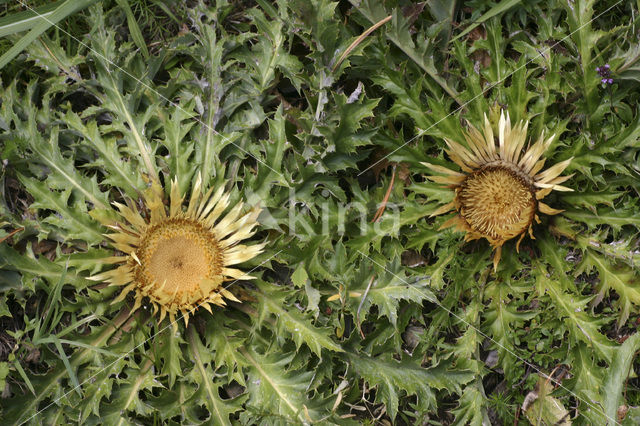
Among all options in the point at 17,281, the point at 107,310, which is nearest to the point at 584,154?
the point at 107,310

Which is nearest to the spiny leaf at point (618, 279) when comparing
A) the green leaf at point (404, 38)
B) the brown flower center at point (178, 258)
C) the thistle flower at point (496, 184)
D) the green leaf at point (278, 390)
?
the thistle flower at point (496, 184)

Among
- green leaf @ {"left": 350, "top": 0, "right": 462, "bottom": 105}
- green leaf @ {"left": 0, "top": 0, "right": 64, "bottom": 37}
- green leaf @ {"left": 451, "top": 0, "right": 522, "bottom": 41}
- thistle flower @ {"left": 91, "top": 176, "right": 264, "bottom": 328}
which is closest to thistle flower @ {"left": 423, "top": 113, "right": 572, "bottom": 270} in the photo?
green leaf @ {"left": 350, "top": 0, "right": 462, "bottom": 105}

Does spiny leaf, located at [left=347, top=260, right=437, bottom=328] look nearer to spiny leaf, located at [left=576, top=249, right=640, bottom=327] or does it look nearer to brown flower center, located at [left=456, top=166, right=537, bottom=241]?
brown flower center, located at [left=456, top=166, right=537, bottom=241]

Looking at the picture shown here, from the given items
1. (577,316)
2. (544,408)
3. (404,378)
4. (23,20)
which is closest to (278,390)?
(404,378)

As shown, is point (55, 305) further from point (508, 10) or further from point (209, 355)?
point (508, 10)

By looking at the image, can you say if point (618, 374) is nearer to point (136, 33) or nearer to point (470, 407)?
point (470, 407)

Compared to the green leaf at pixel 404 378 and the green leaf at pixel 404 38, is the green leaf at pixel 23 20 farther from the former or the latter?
the green leaf at pixel 404 378
